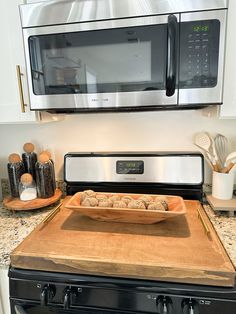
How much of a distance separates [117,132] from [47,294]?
814 mm

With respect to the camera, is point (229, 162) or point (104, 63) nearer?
point (104, 63)

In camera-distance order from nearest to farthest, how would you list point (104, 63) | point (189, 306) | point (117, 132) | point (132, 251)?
point (189, 306) → point (132, 251) → point (104, 63) → point (117, 132)

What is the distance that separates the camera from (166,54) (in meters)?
0.81

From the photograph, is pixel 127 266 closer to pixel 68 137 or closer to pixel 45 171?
pixel 45 171

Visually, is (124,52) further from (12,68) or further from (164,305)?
(164,305)

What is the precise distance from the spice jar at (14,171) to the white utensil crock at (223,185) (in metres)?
0.97

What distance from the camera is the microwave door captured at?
0.78 meters

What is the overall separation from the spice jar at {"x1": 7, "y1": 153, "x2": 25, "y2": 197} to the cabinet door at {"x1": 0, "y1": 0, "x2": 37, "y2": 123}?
0.23m

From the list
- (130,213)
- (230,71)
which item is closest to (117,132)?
(130,213)

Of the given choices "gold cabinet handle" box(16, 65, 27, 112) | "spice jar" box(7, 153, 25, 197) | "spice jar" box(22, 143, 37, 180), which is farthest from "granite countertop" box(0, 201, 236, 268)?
"gold cabinet handle" box(16, 65, 27, 112)

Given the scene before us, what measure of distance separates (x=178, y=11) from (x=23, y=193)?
1040 mm

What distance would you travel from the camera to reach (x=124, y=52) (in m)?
0.85

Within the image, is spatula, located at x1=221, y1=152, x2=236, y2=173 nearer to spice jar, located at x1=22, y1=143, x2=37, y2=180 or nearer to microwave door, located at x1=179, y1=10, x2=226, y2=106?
microwave door, located at x1=179, y1=10, x2=226, y2=106

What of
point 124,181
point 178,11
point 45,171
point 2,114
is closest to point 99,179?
point 124,181
